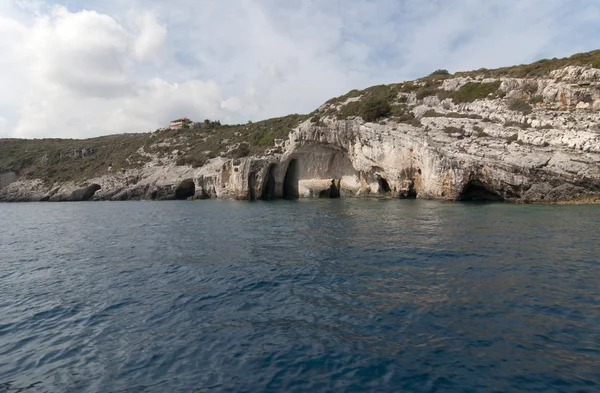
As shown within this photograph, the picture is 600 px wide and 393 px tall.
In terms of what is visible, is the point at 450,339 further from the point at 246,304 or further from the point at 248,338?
the point at 246,304

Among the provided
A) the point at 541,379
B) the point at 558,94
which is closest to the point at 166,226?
the point at 541,379

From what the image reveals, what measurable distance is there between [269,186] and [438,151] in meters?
27.6

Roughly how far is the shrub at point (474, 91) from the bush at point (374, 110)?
835cm

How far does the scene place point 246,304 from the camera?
386 inches

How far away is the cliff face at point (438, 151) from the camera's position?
29703 mm

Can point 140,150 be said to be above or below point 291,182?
above

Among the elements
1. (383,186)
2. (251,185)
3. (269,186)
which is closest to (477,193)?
(383,186)

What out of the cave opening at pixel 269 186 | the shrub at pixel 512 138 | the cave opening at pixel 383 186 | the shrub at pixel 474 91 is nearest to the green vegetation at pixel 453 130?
the shrub at pixel 512 138

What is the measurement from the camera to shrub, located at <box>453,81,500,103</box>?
1604 inches

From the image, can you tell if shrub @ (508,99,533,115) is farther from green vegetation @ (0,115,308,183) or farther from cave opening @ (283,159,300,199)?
green vegetation @ (0,115,308,183)

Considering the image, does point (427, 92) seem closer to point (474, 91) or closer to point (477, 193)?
point (474, 91)

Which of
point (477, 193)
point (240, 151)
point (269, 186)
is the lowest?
point (477, 193)

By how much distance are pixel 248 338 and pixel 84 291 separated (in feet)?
22.9

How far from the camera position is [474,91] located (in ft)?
137
